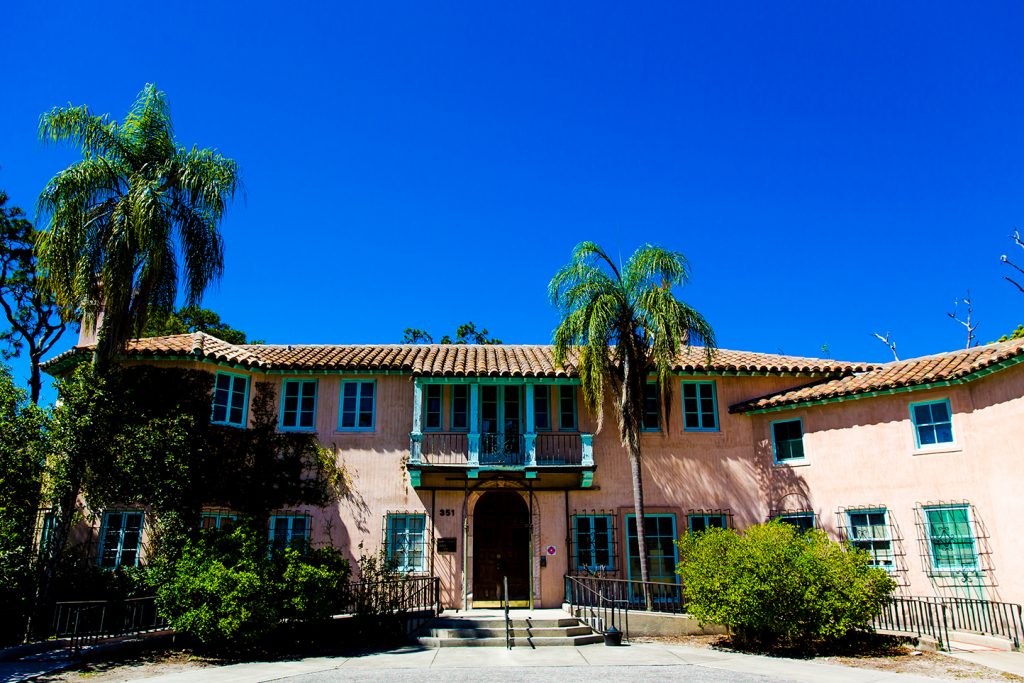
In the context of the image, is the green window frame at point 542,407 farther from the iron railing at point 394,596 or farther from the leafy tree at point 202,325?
the leafy tree at point 202,325

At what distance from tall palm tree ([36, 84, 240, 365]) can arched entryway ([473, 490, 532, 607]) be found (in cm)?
924

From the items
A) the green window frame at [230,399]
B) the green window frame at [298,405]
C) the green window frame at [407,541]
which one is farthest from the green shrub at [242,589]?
the green window frame at [298,405]

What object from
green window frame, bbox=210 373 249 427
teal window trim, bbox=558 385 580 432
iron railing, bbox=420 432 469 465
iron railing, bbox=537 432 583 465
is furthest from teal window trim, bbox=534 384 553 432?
green window frame, bbox=210 373 249 427

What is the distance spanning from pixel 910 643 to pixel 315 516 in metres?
14.0

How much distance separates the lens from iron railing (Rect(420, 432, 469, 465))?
19031mm

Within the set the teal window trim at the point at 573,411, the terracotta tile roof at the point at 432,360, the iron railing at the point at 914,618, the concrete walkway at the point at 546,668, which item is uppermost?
the terracotta tile roof at the point at 432,360

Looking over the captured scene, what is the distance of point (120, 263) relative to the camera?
15.5 metres

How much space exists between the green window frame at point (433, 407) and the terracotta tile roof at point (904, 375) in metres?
8.16

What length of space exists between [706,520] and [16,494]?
1615 centimetres

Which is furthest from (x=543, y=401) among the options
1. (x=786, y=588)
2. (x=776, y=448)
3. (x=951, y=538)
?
(x=951, y=538)

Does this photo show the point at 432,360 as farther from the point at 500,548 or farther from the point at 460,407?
the point at 500,548

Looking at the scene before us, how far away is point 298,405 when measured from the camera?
19.9 meters

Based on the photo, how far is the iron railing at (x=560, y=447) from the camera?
1922 cm

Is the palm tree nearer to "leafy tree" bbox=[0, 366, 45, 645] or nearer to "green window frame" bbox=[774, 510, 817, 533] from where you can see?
"green window frame" bbox=[774, 510, 817, 533]
